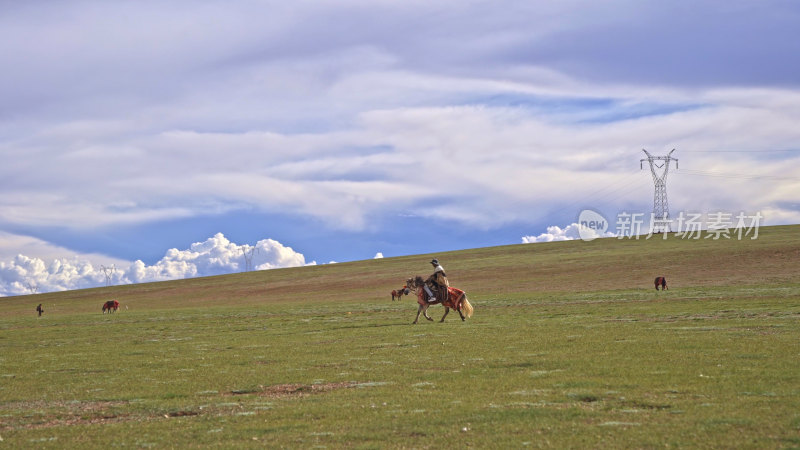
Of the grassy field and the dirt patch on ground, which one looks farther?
the dirt patch on ground

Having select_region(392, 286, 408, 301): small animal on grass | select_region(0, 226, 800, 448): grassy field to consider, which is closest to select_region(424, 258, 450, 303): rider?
select_region(392, 286, 408, 301): small animal on grass

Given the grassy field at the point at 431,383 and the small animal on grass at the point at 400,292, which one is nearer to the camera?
the grassy field at the point at 431,383

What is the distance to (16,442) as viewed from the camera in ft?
38.8

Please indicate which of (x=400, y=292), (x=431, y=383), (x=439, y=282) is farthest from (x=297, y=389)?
(x=400, y=292)

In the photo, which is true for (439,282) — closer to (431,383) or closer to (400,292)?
(400,292)

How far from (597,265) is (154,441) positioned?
91128 mm

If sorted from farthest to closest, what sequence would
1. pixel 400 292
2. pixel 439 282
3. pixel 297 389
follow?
1. pixel 400 292
2. pixel 439 282
3. pixel 297 389

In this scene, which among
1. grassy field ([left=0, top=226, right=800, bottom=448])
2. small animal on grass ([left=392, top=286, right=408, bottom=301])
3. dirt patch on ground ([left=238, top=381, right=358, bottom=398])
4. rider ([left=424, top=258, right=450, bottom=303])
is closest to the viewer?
grassy field ([left=0, top=226, right=800, bottom=448])

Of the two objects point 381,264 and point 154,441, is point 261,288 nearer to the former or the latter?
point 381,264

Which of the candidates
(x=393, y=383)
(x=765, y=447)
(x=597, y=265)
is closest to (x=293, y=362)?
(x=393, y=383)

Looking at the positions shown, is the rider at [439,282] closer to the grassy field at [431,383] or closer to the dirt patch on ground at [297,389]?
the grassy field at [431,383]

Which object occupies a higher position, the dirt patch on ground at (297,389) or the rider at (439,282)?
the rider at (439,282)

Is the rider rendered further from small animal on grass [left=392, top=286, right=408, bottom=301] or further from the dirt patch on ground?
the dirt patch on ground

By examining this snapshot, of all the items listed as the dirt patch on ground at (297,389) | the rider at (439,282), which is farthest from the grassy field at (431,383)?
the rider at (439,282)
